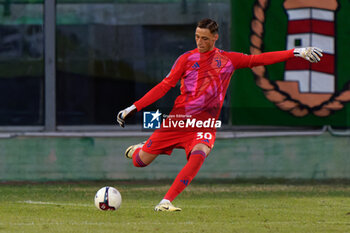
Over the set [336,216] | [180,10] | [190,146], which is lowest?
[336,216]

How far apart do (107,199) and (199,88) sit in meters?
1.60

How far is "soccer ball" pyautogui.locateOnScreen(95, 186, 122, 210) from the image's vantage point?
8.95 metres

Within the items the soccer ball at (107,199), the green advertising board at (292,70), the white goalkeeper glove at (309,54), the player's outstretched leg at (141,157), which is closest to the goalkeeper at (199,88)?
the white goalkeeper glove at (309,54)

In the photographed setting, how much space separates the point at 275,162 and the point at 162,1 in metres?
3.26

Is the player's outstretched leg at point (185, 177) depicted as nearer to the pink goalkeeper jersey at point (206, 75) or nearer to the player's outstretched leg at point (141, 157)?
the pink goalkeeper jersey at point (206, 75)

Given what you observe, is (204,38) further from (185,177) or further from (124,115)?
(185,177)

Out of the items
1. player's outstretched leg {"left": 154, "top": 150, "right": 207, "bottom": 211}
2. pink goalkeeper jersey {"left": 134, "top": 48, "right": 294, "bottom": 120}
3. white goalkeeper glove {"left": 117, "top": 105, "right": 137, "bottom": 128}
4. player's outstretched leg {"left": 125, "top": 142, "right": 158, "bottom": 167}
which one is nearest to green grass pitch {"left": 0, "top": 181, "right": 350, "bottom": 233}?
player's outstretched leg {"left": 154, "top": 150, "right": 207, "bottom": 211}

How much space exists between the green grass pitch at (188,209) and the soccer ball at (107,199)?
9 centimetres

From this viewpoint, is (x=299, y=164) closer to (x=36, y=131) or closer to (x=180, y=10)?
(x=180, y=10)

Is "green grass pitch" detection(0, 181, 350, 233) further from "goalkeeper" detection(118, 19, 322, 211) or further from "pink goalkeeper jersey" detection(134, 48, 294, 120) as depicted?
"pink goalkeeper jersey" detection(134, 48, 294, 120)

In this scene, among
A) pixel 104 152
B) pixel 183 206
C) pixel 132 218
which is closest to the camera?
pixel 132 218

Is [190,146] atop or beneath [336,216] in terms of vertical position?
atop

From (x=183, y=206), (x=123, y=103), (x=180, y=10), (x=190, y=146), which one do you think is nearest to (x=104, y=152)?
(x=123, y=103)

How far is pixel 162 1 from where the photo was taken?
13.7m
